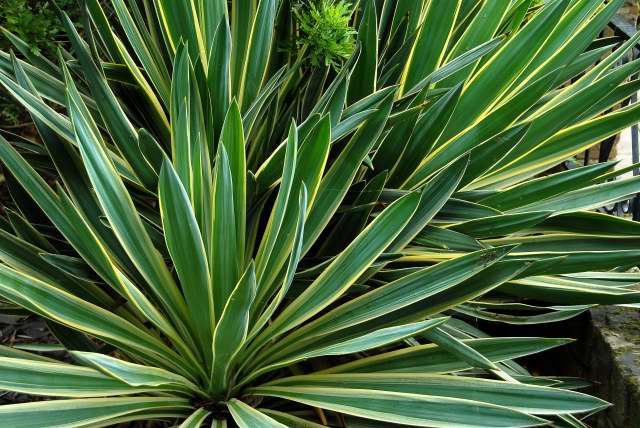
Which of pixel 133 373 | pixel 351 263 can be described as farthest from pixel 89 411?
pixel 351 263

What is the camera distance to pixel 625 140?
6.05 metres

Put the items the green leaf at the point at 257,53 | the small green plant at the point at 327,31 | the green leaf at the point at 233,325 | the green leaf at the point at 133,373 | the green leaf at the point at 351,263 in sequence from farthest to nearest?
the green leaf at the point at 257,53 < the small green plant at the point at 327,31 < the green leaf at the point at 351,263 < the green leaf at the point at 233,325 < the green leaf at the point at 133,373

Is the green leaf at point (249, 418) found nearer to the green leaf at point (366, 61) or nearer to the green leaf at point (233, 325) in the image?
the green leaf at point (233, 325)

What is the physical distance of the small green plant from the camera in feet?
6.15

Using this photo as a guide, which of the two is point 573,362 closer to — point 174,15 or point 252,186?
point 252,186

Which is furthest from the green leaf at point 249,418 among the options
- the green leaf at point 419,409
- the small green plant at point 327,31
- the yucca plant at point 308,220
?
the small green plant at point 327,31

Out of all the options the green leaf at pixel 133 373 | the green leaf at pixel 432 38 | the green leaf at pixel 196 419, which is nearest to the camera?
the green leaf at pixel 133 373

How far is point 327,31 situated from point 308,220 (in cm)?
52

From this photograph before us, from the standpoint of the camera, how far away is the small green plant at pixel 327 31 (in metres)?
1.88

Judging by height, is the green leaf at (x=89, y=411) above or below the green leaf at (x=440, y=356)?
below

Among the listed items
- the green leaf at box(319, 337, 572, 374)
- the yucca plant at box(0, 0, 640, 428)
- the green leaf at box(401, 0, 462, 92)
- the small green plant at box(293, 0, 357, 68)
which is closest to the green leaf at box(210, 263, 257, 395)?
the yucca plant at box(0, 0, 640, 428)

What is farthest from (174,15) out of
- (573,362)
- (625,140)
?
(625,140)

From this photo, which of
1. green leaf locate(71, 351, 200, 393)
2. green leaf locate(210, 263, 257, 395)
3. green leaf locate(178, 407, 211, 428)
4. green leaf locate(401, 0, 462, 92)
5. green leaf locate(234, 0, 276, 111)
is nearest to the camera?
green leaf locate(71, 351, 200, 393)

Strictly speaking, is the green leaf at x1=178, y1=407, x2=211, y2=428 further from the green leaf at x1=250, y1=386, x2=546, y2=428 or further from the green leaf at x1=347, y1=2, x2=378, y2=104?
the green leaf at x1=347, y1=2, x2=378, y2=104
